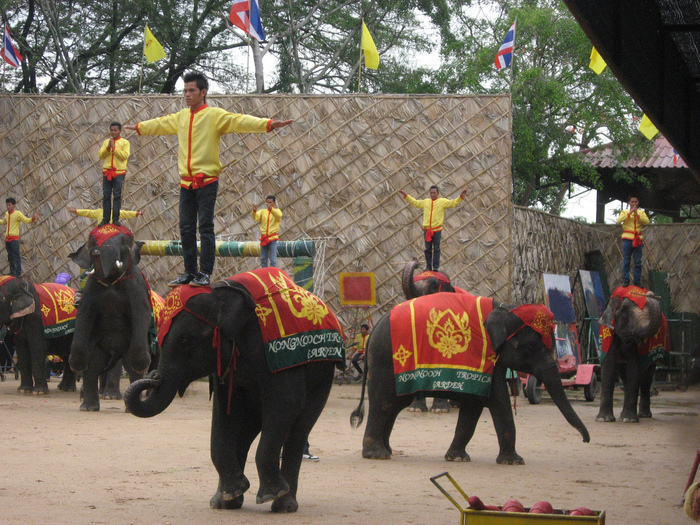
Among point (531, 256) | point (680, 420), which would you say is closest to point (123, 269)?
point (680, 420)

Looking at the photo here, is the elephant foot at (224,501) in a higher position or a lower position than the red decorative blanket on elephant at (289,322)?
lower

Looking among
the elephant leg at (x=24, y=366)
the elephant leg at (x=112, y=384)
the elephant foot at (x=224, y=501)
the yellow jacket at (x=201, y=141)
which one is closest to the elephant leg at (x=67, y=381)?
the elephant leg at (x=24, y=366)

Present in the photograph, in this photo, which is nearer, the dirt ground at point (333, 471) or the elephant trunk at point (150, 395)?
the elephant trunk at point (150, 395)

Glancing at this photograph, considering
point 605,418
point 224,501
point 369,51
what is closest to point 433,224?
point 605,418

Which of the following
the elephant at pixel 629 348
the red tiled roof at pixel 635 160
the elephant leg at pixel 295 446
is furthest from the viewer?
the red tiled roof at pixel 635 160

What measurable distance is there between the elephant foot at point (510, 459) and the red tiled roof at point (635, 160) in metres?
15.3

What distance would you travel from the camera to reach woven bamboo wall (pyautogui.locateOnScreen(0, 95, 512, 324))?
17.2 metres

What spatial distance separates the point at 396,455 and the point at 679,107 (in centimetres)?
405

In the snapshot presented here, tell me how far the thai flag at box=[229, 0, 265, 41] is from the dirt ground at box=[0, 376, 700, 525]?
9101 millimetres

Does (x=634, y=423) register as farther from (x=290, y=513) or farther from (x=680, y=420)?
(x=290, y=513)

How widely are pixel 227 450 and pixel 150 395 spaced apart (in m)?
0.64

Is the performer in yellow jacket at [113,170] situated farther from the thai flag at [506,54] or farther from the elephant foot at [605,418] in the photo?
the thai flag at [506,54]

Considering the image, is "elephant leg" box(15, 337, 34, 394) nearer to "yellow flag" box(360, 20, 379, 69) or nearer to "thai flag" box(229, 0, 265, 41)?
"thai flag" box(229, 0, 265, 41)

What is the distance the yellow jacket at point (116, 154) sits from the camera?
36.5 ft
